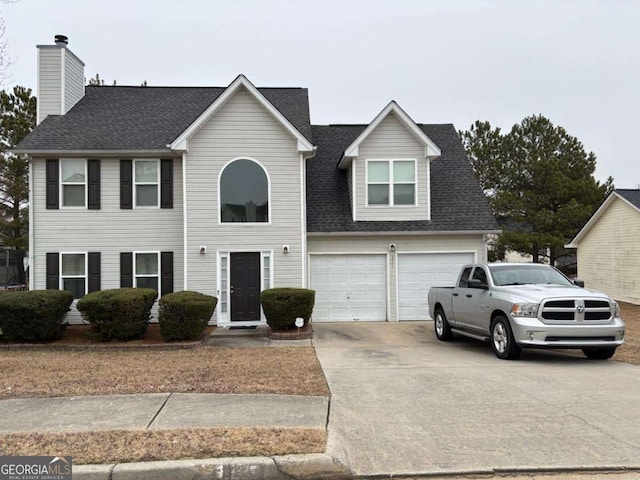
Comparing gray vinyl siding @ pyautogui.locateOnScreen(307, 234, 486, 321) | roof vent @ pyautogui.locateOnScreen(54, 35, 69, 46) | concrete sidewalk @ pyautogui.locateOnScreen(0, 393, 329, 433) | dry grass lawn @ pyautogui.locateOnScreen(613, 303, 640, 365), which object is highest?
roof vent @ pyautogui.locateOnScreen(54, 35, 69, 46)

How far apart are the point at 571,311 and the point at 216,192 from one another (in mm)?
9537

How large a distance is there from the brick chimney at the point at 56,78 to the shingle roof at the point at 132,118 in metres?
0.41

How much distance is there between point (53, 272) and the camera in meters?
14.5

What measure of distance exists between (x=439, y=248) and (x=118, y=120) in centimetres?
1114

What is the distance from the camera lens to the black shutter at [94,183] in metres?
14.7

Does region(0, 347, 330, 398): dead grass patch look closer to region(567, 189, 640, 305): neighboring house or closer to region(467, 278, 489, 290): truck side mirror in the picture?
region(467, 278, 489, 290): truck side mirror

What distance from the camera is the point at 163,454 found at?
452 centimetres

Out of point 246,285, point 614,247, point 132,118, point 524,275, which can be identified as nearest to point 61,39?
point 132,118

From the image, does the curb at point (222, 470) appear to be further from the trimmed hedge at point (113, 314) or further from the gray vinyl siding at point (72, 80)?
the gray vinyl siding at point (72, 80)

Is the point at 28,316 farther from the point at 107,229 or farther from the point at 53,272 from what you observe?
the point at 107,229

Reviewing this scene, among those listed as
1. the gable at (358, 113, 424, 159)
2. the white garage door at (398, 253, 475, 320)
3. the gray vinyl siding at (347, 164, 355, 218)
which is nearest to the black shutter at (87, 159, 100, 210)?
the gray vinyl siding at (347, 164, 355, 218)

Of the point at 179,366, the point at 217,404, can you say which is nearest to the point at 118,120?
the point at 179,366

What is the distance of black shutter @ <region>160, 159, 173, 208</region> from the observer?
14883 mm

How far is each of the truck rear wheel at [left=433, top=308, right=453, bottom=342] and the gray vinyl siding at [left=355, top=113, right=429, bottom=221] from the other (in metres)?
4.25
